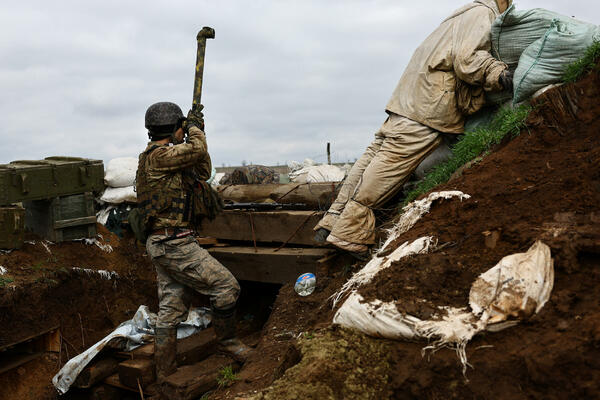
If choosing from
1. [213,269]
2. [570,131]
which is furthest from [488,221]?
[213,269]

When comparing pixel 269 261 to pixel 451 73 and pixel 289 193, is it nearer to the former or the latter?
pixel 289 193

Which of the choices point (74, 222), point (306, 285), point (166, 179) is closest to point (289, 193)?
point (306, 285)

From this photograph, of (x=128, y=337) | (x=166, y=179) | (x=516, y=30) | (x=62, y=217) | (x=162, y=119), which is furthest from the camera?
(x=62, y=217)

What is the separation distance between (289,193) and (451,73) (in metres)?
2.47

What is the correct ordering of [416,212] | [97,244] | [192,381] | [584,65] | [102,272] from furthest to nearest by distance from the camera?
[97,244] → [102,272] → [192,381] → [584,65] → [416,212]

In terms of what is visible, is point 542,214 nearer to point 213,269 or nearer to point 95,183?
point 213,269

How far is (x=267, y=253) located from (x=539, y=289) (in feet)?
11.7

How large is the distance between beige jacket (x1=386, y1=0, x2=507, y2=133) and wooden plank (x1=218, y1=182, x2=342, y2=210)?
1479 mm

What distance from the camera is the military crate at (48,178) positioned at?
19.8 ft

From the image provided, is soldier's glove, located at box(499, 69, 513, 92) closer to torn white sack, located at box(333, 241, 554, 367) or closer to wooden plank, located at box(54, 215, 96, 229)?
torn white sack, located at box(333, 241, 554, 367)

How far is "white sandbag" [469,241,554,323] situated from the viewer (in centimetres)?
186

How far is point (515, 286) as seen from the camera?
1.91 m

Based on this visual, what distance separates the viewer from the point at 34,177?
20.6 ft

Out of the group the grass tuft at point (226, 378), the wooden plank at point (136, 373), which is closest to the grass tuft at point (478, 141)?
the grass tuft at point (226, 378)
